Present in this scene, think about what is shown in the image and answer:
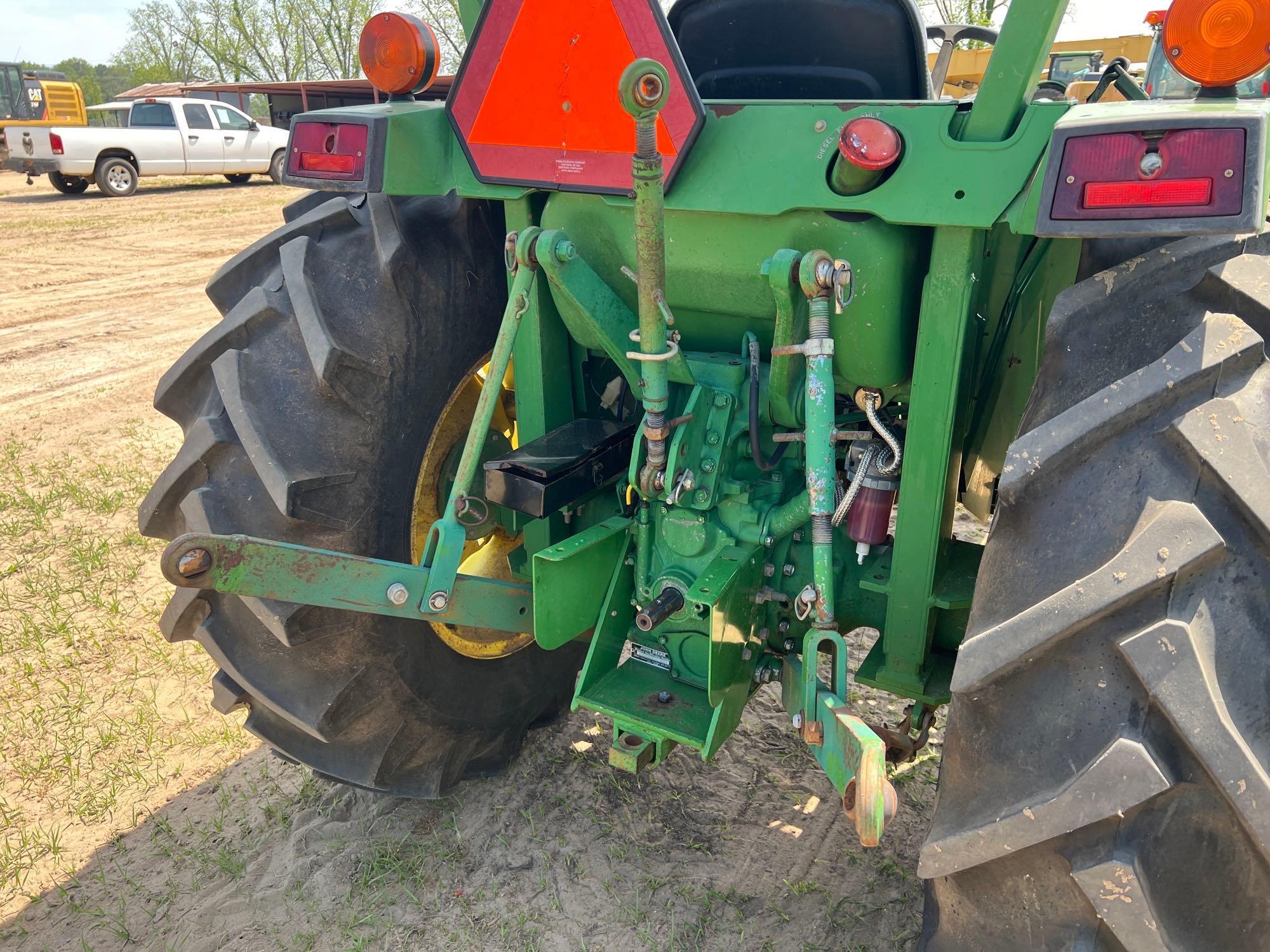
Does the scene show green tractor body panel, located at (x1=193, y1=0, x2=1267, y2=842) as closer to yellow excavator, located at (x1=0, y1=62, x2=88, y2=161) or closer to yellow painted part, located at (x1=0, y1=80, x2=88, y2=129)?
yellow excavator, located at (x1=0, y1=62, x2=88, y2=161)

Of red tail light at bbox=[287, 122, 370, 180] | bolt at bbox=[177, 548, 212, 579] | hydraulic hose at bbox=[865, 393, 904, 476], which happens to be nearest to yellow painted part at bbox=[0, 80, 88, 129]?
red tail light at bbox=[287, 122, 370, 180]

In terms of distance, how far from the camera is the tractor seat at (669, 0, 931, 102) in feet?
6.95

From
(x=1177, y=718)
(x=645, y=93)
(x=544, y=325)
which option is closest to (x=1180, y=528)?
(x=1177, y=718)

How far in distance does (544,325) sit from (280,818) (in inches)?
60.3

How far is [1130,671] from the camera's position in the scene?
44.6 inches

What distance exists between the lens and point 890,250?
5.64ft

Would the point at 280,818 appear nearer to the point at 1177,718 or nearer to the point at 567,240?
the point at 567,240

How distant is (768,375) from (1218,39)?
926mm

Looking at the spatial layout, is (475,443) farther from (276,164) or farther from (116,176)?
(276,164)

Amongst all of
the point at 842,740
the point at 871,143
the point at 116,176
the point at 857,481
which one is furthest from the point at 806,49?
the point at 116,176

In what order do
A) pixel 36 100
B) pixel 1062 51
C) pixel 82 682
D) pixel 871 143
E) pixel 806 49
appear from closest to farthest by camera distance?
pixel 871 143, pixel 806 49, pixel 82 682, pixel 1062 51, pixel 36 100

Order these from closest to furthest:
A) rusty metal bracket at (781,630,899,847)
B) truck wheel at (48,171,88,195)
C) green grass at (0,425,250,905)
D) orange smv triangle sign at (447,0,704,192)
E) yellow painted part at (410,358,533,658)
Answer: rusty metal bracket at (781,630,899,847) → orange smv triangle sign at (447,0,704,192) → yellow painted part at (410,358,533,658) → green grass at (0,425,250,905) → truck wheel at (48,171,88,195)

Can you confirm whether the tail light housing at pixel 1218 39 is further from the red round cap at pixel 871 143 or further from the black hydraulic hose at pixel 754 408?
the black hydraulic hose at pixel 754 408

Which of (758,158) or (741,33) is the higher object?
(741,33)
